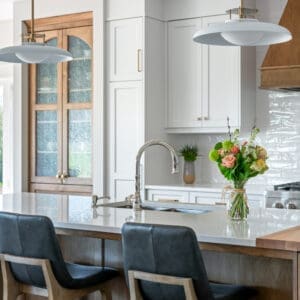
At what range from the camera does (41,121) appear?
20.3 ft

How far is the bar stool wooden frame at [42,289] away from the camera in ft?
9.09

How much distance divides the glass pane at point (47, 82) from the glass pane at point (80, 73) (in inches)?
7.5

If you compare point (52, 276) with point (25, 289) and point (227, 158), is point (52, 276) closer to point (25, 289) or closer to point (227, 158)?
point (25, 289)

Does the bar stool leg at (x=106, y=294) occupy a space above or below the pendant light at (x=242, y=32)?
below

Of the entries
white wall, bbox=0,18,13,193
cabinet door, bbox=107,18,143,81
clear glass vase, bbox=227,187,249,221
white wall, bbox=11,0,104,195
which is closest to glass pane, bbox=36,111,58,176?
white wall, bbox=11,0,104,195

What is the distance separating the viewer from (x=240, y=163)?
2898 mm

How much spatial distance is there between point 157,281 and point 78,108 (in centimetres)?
364

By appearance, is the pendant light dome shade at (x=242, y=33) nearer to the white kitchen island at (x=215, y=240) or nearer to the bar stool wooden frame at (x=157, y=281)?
the white kitchen island at (x=215, y=240)

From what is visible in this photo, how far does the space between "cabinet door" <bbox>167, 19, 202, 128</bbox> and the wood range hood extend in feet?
2.61

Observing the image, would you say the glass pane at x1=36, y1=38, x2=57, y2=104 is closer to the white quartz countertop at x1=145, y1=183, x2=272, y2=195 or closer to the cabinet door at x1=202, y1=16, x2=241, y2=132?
the white quartz countertop at x1=145, y1=183, x2=272, y2=195

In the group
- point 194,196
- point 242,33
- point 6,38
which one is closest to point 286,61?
point 194,196

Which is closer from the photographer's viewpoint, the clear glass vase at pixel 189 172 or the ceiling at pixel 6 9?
the clear glass vase at pixel 189 172

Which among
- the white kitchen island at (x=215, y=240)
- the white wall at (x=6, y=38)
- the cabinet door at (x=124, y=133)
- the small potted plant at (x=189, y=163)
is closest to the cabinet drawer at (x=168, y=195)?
the cabinet door at (x=124, y=133)

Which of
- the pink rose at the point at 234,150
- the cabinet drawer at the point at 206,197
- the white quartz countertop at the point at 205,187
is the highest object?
the pink rose at the point at 234,150
